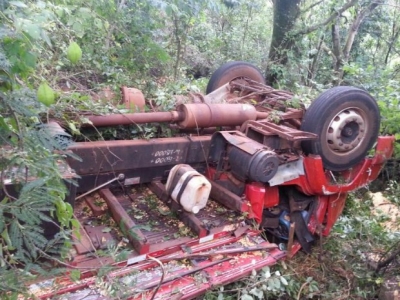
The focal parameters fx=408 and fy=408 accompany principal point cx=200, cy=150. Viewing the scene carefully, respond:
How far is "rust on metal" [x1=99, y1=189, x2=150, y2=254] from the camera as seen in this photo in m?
2.57

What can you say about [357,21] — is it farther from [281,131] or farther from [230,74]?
[281,131]

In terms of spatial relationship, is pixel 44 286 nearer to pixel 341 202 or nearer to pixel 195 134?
pixel 195 134

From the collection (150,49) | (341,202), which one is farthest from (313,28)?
(341,202)

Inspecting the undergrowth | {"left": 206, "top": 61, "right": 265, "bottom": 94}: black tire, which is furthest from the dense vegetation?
{"left": 206, "top": 61, "right": 265, "bottom": 94}: black tire

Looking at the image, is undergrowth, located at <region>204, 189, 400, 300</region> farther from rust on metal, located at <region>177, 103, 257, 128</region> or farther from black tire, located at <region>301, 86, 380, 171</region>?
rust on metal, located at <region>177, 103, 257, 128</region>

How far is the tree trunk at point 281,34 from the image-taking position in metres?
7.26

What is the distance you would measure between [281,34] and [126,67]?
3703 mm

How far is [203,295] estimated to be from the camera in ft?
8.39

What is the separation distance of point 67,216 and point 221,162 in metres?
1.85

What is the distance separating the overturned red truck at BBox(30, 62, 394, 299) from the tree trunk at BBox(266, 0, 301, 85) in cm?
366

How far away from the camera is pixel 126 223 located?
2750 mm

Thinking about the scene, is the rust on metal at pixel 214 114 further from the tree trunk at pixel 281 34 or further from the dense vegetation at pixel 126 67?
the tree trunk at pixel 281 34

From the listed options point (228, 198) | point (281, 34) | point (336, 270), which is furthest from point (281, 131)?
point (281, 34)

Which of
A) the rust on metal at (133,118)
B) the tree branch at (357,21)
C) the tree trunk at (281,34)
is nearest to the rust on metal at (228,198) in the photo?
the rust on metal at (133,118)
